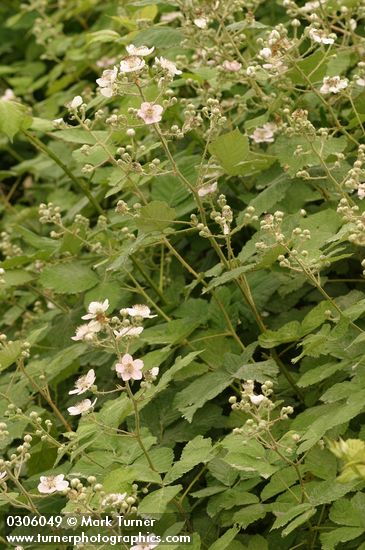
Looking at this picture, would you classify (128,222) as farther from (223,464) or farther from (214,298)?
(223,464)

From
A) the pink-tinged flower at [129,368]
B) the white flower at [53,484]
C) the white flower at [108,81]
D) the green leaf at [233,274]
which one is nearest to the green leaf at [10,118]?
the white flower at [108,81]

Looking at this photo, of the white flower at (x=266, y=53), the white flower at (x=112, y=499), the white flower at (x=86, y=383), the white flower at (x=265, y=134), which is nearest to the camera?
the white flower at (x=112, y=499)

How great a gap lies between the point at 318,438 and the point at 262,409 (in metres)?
0.14

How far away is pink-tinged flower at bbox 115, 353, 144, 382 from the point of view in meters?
2.23

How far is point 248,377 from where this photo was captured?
8.07 ft

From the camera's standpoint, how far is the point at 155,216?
249cm

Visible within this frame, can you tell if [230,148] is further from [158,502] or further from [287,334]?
[158,502]

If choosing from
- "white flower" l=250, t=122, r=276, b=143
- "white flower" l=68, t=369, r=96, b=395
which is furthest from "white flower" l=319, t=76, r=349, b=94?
"white flower" l=68, t=369, r=96, b=395

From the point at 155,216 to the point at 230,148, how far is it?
273 millimetres

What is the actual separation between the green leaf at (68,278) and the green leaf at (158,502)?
91 centimetres

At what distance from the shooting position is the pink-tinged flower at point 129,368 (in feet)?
7.32

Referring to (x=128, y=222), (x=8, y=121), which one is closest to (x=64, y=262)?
(x=128, y=222)

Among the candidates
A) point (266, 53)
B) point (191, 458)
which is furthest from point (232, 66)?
point (191, 458)

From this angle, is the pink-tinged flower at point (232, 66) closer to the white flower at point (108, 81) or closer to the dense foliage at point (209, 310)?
the dense foliage at point (209, 310)
